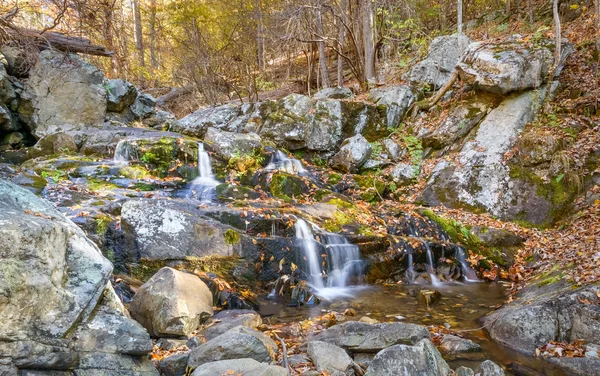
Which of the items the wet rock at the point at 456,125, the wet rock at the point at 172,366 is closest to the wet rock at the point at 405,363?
the wet rock at the point at 172,366

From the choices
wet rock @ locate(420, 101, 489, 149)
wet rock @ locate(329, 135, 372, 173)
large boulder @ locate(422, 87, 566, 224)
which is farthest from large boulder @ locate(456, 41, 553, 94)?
wet rock @ locate(329, 135, 372, 173)

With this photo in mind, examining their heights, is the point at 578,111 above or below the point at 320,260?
above

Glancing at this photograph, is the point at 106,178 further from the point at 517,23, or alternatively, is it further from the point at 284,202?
the point at 517,23

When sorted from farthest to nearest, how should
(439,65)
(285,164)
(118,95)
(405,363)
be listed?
(118,95) → (439,65) → (285,164) → (405,363)

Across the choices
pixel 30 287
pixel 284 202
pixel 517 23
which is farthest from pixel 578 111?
pixel 30 287

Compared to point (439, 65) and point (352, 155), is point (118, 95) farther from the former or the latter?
point (439, 65)

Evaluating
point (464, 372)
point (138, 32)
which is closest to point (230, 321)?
point (464, 372)

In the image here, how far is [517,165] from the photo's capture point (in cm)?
956

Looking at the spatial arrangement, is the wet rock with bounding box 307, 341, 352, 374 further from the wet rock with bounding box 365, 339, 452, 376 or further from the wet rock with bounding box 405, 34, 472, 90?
the wet rock with bounding box 405, 34, 472, 90

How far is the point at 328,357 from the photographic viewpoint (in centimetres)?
371

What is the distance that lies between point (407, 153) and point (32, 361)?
1075 cm

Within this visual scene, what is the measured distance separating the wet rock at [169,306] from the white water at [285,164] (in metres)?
6.60

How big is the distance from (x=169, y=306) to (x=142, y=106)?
1360 cm

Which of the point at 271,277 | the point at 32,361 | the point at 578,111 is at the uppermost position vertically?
the point at 578,111
